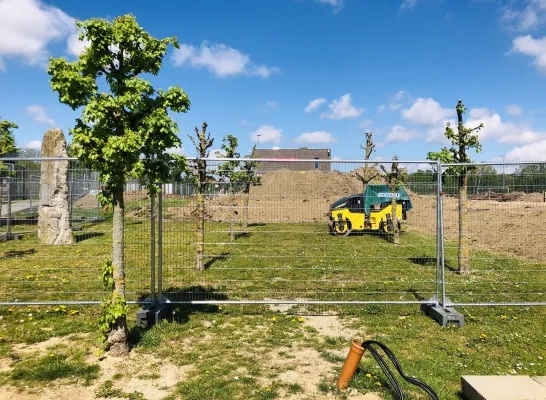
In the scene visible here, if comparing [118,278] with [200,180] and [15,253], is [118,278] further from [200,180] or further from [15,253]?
[15,253]

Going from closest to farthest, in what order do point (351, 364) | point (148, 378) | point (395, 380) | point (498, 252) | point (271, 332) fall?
point (395, 380) → point (351, 364) → point (148, 378) → point (271, 332) → point (498, 252)

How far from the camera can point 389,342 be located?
→ 5512mm

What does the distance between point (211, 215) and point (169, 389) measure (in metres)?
4.24

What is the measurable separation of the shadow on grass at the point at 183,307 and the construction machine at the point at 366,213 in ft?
9.35

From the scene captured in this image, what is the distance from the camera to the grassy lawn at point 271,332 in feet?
14.6

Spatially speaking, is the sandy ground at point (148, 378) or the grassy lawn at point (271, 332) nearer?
the sandy ground at point (148, 378)

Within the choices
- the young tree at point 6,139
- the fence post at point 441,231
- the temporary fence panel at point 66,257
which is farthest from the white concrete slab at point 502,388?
the young tree at point 6,139

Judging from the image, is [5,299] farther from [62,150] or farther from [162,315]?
[62,150]

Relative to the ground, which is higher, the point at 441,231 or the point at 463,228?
the point at 441,231

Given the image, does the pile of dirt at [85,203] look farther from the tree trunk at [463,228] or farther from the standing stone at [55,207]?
the tree trunk at [463,228]

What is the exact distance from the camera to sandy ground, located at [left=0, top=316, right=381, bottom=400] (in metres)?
4.11

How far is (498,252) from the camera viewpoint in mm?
13219

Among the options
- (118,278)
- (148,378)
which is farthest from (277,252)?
(148,378)

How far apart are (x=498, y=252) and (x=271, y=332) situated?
34.2ft
